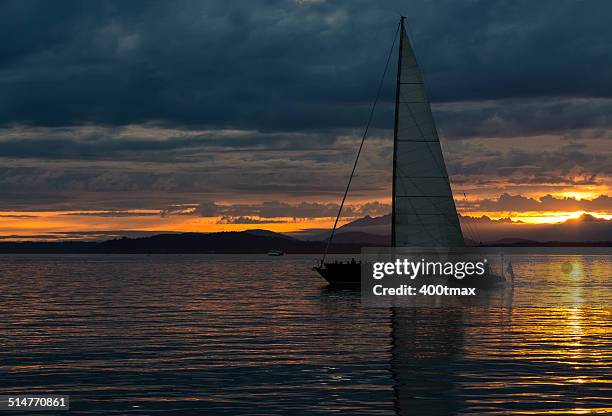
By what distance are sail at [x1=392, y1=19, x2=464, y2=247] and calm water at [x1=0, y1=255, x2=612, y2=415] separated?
17909 mm

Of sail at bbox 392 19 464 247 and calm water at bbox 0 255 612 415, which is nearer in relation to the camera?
calm water at bbox 0 255 612 415

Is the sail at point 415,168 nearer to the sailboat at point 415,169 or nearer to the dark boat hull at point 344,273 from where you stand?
the sailboat at point 415,169

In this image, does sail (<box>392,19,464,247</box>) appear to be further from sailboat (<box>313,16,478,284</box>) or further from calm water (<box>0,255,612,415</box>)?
calm water (<box>0,255,612,415</box>)

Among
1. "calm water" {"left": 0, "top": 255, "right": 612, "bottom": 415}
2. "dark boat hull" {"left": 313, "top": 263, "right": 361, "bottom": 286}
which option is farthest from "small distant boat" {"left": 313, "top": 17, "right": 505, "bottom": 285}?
"calm water" {"left": 0, "top": 255, "right": 612, "bottom": 415}

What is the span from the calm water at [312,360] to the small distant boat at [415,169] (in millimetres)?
17891

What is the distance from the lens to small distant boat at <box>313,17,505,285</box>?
77.1 metres

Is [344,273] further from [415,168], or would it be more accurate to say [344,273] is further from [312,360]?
[312,360]

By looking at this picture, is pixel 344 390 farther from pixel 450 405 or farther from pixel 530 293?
pixel 530 293

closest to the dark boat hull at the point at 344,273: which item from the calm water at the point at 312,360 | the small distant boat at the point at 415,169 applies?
the small distant boat at the point at 415,169

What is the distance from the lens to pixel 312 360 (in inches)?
1321

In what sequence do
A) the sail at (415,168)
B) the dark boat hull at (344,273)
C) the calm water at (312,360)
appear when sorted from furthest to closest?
the dark boat hull at (344,273), the sail at (415,168), the calm water at (312,360)

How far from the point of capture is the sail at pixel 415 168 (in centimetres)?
7706

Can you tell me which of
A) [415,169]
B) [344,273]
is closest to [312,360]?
[415,169]

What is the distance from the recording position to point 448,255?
3236 inches
